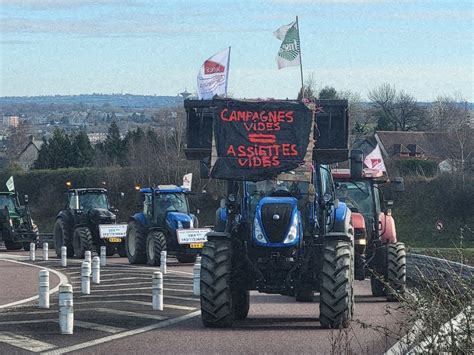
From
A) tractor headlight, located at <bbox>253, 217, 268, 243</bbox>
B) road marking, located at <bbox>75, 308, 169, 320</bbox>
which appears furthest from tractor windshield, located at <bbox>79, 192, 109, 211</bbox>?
tractor headlight, located at <bbox>253, 217, 268, 243</bbox>

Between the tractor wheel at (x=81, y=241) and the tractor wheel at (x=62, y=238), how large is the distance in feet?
3.17

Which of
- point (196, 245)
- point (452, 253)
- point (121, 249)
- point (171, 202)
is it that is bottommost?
point (121, 249)

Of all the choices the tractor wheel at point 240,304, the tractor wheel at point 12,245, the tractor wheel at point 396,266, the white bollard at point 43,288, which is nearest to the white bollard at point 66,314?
the tractor wheel at point 240,304

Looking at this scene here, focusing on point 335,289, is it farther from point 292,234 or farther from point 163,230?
point 163,230

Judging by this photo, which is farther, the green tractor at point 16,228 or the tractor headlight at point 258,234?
the green tractor at point 16,228

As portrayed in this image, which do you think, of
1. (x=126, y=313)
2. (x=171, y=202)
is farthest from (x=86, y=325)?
(x=171, y=202)

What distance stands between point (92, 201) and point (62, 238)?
1970 millimetres

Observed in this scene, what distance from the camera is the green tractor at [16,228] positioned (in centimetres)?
4678

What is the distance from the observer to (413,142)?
8988 centimetres

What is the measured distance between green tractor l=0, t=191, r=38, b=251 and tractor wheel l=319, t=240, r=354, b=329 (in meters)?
32.1

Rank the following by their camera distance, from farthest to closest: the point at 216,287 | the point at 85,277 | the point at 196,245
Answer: the point at 196,245, the point at 85,277, the point at 216,287

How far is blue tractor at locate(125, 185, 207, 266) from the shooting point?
34.3m

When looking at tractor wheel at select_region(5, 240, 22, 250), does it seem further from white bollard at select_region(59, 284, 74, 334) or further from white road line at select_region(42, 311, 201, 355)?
white bollard at select_region(59, 284, 74, 334)

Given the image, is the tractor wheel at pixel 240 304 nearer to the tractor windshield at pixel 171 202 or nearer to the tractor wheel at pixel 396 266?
the tractor wheel at pixel 396 266
